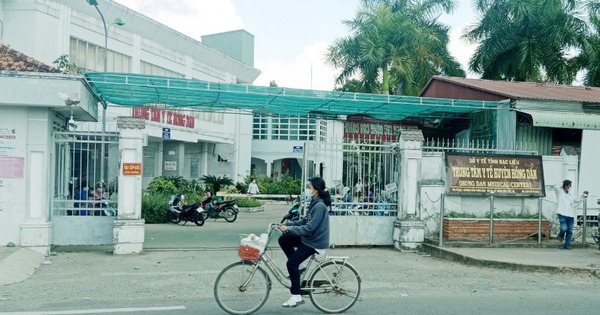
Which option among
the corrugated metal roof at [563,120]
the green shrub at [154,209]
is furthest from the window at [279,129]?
the corrugated metal roof at [563,120]

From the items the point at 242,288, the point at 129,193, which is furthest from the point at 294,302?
the point at 129,193

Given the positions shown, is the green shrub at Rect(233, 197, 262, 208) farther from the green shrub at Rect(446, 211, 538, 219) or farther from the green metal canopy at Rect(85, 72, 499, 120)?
the green shrub at Rect(446, 211, 538, 219)

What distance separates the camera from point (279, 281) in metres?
6.99

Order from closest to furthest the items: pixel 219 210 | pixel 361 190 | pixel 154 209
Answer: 1. pixel 361 190
2. pixel 154 209
3. pixel 219 210

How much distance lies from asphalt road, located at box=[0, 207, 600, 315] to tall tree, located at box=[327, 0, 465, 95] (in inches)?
707

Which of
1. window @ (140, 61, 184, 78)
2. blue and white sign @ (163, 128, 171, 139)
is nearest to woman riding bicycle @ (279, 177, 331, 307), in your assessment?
window @ (140, 61, 184, 78)

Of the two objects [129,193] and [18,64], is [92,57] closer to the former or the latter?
[18,64]

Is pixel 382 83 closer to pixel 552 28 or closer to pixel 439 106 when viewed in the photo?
pixel 552 28

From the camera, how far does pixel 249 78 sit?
128ft

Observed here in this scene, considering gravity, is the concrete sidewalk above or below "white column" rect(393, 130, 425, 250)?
below

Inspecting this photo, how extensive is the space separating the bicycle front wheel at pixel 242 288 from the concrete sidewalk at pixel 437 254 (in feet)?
13.0

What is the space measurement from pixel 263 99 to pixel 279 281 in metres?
7.68

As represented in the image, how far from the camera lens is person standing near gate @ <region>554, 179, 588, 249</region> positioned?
12469 mm

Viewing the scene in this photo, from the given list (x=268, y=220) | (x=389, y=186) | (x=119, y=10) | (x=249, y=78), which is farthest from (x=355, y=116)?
(x=249, y=78)
